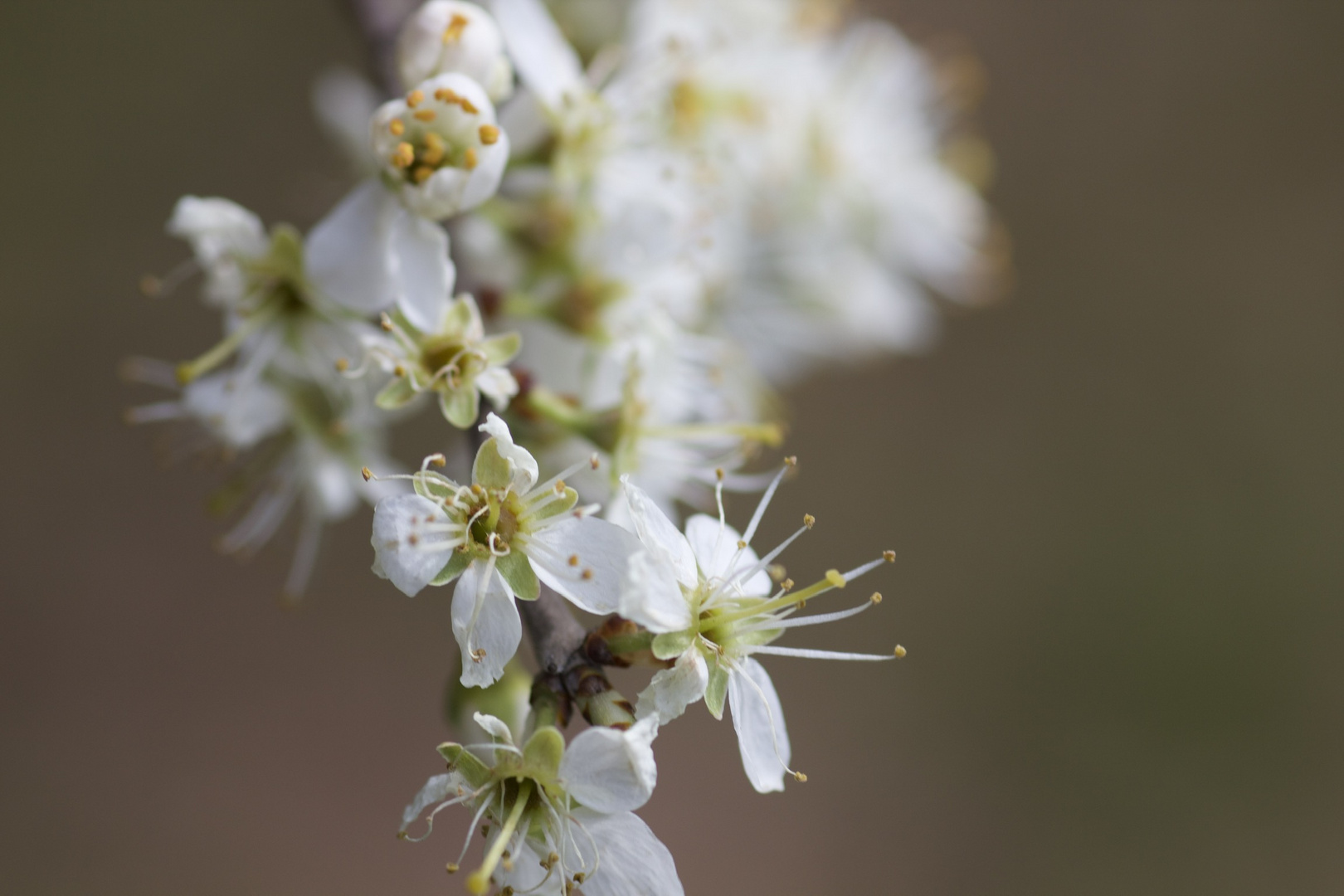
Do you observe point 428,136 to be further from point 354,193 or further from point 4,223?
point 4,223

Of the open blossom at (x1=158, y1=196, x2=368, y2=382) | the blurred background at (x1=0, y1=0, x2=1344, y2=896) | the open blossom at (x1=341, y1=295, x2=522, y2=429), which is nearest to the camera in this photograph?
the open blossom at (x1=341, y1=295, x2=522, y2=429)

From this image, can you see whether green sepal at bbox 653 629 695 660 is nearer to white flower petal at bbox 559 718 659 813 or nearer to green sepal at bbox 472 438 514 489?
white flower petal at bbox 559 718 659 813

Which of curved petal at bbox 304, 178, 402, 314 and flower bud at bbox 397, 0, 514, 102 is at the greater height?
flower bud at bbox 397, 0, 514, 102

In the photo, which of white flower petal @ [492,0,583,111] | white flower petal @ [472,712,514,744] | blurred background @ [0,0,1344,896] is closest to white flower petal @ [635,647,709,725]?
white flower petal @ [472,712,514,744]

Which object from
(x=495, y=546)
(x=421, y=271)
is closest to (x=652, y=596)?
(x=495, y=546)

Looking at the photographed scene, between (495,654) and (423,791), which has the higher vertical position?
(495,654)

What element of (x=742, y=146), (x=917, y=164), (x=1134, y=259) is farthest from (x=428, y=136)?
(x=1134, y=259)

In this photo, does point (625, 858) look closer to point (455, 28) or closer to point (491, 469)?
point (491, 469)
